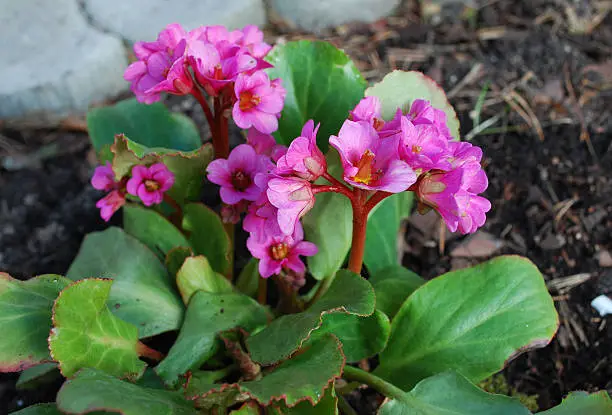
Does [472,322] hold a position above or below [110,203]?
below

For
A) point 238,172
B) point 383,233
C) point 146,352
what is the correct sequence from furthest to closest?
point 383,233 → point 146,352 → point 238,172

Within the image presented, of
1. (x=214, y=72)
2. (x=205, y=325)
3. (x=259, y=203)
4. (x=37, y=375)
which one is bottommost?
(x=37, y=375)

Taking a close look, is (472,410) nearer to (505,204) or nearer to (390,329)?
(390,329)

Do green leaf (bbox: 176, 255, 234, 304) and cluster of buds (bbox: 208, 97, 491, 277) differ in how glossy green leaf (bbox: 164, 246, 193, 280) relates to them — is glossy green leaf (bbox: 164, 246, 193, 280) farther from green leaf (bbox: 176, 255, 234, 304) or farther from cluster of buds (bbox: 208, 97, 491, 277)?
cluster of buds (bbox: 208, 97, 491, 277)

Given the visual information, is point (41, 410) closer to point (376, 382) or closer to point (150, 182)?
point (150, 182)

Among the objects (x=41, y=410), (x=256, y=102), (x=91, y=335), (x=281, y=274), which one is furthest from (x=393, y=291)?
(x=41, y=410)

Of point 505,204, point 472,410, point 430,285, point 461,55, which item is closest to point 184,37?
point 430,285

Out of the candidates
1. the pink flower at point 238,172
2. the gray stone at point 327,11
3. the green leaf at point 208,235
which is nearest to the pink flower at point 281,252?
the pink flower at point 238,172
